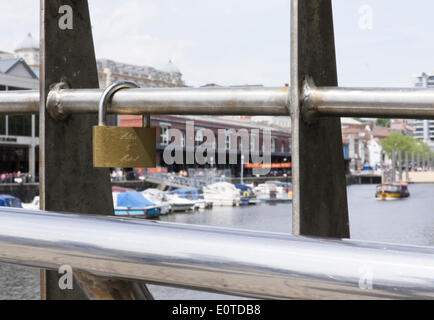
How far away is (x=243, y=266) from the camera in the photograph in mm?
422

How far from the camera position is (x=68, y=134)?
1452 mm

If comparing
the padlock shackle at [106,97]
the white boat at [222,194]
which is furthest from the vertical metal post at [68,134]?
the white boat at [222,194]

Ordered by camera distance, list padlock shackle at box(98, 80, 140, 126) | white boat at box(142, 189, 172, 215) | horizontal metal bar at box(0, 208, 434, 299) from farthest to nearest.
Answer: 1. white boat at box(142, 189, 172, 215)
2. padlock shackle at box(98, 80, 140, 126)
3. horizontal metal bar at box(0, 208, 434, 299)

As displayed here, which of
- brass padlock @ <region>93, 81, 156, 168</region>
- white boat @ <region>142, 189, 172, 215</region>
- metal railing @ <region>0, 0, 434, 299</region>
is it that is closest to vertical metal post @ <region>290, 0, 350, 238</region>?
metal railing @ <region>0, 0, 434, 299</region>

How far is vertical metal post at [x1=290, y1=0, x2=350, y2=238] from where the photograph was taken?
3.42 feet

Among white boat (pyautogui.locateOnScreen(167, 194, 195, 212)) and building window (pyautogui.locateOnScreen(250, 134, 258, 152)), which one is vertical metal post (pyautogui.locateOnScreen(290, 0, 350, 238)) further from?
white boat (pyautogui.locateOnScreen(167, 194, 195, 212))

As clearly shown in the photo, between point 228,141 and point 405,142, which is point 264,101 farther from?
point 405,142

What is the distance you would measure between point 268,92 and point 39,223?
58 centimetres

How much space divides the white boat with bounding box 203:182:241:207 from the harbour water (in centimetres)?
38

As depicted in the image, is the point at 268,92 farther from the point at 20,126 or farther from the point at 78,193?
the point at 20,126

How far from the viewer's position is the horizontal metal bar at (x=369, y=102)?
2.83ft

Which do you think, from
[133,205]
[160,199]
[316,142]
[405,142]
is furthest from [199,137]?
[160,199]

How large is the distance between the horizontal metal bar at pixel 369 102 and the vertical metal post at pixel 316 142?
28 millimetres
